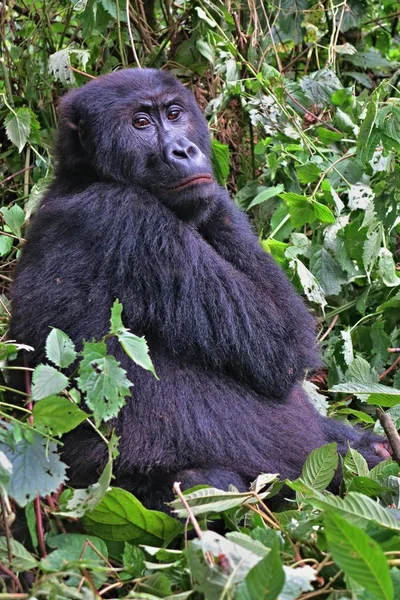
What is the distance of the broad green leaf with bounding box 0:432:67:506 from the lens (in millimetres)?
2012

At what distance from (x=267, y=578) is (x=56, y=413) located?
27.3 inches

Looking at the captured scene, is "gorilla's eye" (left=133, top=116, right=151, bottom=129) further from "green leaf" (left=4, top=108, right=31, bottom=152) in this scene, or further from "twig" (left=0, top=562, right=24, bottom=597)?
"twig" (left=0, top=562, right=24, bottom=597)

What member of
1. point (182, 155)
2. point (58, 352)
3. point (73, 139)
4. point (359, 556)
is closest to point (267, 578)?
point (359, 556)

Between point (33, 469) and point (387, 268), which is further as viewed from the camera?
point (387, 268)

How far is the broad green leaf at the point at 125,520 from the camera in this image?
2420 millimetres

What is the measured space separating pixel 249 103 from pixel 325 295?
1.18 m

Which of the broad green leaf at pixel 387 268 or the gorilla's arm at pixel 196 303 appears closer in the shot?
the gorilla's arm at pixel 196 303

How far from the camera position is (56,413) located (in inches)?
83.8

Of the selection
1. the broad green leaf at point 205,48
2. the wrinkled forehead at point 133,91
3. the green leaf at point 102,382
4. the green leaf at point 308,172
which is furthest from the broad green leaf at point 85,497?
the broad green leaf at point 205,48

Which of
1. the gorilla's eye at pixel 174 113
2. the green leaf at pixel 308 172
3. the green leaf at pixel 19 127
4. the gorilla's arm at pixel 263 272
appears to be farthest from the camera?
the green leaf at pixel 19 127

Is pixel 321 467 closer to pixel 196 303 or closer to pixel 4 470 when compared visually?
pixel 196 303

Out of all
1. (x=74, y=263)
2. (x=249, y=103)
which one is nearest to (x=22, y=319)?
(x=74, y=263)

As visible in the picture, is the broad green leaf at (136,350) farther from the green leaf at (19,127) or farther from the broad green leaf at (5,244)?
the green leaf at (19,127)

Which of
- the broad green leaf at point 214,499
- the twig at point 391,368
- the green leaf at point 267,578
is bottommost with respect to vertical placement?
the twig at point 391,368
